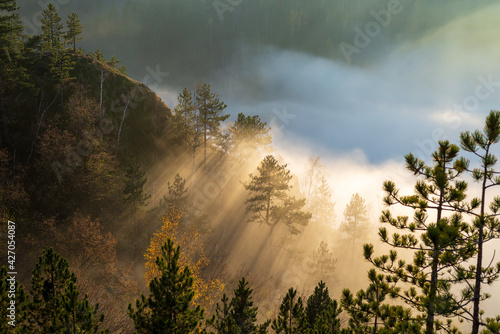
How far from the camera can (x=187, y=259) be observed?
27.1 metres

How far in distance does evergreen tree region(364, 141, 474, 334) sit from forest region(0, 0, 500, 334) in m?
0.05

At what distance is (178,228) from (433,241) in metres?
30.5

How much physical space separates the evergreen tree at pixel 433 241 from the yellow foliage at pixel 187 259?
14732 millimetres

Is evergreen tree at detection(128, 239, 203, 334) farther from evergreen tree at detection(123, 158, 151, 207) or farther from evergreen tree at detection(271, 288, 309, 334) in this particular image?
evergreen tree at detection(123, 158, 151, 207)

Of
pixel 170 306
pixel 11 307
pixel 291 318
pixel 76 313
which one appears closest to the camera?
pixel 76 313

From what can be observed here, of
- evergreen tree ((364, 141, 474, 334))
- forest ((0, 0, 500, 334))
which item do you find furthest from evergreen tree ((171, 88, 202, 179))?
evergreen tree ((364, 141, 474, 334))

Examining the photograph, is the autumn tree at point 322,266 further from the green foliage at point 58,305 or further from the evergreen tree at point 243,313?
the green foliage at point 58,305

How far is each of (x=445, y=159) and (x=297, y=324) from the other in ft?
31.9

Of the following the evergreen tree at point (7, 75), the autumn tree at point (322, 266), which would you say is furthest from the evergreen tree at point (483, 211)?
the evergreen tree at point (7, 75)

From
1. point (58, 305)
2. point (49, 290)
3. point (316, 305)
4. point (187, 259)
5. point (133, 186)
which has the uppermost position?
point (133, 186)

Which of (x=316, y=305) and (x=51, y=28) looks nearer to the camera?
(x=316, y=305)

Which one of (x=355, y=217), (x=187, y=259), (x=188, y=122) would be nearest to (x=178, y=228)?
(x=187, y=259)

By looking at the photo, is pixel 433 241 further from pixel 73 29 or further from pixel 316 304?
Answer: pixel 73 29

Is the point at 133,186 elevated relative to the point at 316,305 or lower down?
elevated
